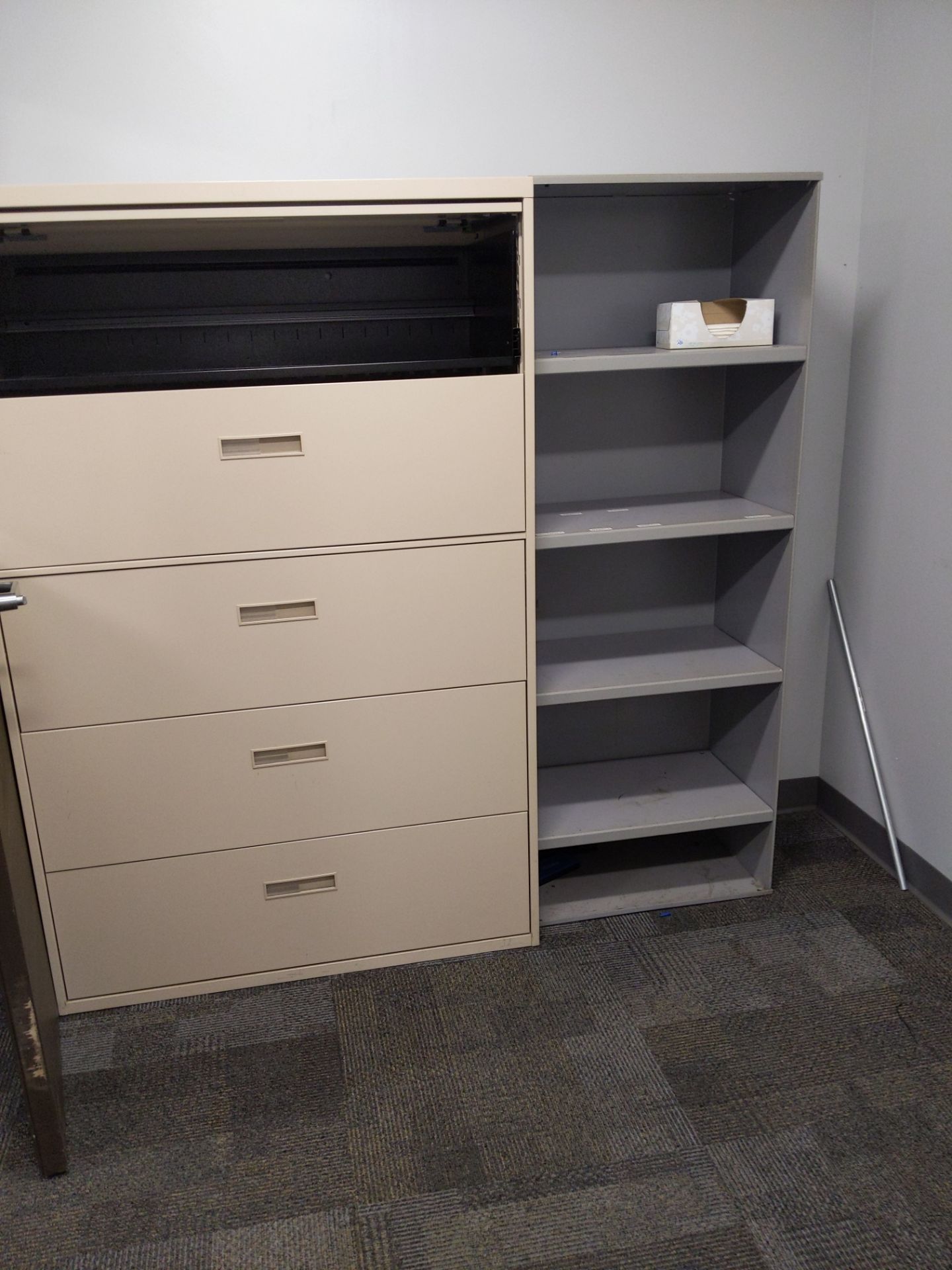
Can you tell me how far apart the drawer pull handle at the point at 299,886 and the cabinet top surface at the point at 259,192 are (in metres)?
1.28

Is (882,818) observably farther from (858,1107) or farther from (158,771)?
(158,771)

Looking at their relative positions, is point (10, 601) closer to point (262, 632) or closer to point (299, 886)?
point (262, 632)

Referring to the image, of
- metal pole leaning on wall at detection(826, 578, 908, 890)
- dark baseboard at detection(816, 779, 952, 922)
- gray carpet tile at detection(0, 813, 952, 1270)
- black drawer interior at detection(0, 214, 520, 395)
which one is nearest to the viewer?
gray carpet tile at detection(0, 813, 952, 1270)

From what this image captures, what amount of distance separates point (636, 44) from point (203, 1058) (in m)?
2.29

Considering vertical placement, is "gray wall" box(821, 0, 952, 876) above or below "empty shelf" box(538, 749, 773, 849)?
above

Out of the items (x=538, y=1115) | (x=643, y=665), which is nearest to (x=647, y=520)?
(x=643, y=665)

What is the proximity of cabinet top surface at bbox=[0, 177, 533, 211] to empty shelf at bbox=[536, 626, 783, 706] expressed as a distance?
100 cm

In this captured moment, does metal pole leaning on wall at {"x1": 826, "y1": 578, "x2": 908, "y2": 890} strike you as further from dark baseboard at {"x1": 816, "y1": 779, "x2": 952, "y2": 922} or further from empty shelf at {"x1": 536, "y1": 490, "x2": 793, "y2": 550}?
empty shelf at {"x1": 536, "y1": 490, "x2": 793, "y2": 550}

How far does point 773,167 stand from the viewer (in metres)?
2.23

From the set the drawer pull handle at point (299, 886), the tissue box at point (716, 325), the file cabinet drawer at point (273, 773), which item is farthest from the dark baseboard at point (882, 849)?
the drawer pull handle at point (299, 886)

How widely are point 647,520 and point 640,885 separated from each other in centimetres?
89

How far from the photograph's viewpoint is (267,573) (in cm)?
181

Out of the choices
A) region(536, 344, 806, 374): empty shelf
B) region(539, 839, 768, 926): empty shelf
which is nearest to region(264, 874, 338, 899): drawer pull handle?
region(539, 839, 768, 926): empty shelf

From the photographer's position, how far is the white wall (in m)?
1.94
